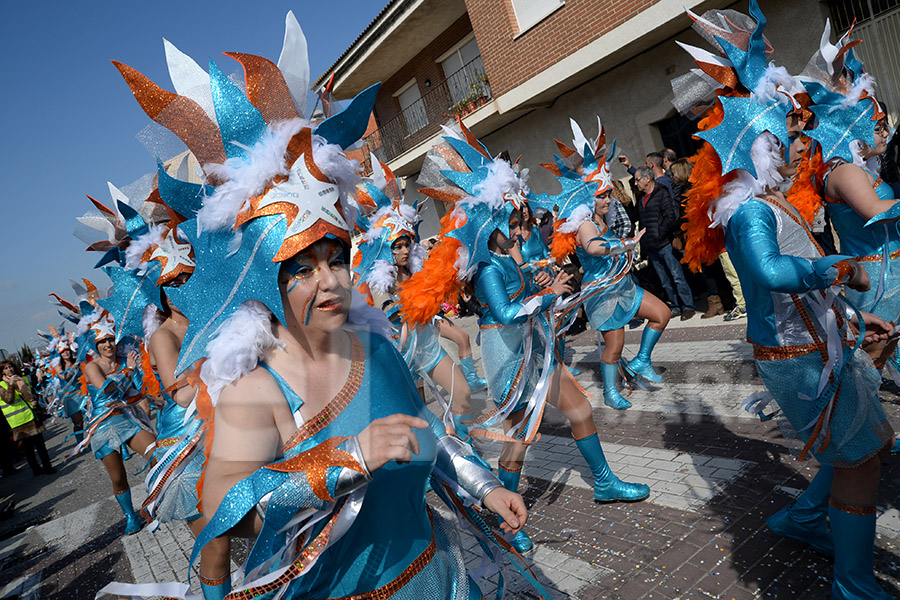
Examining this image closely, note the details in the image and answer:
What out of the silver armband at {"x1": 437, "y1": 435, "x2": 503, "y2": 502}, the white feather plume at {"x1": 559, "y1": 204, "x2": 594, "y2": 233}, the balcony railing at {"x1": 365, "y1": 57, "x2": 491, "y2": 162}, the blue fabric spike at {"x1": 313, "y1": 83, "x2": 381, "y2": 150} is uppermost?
the balcony railing at {"x1": 365, "y1": 57, "x2": 491, "y2": 162}

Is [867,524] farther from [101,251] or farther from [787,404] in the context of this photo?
[101,251]

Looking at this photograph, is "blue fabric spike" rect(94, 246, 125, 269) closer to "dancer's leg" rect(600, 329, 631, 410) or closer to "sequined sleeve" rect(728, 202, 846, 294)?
"sequined sleeve" rect(728, 202, 846, 294)

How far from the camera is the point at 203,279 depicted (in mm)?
1719

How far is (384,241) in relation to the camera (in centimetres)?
648

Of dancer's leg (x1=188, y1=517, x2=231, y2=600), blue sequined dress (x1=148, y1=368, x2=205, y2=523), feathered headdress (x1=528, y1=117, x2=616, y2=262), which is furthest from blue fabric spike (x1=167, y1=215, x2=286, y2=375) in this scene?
feathered headdress (x1=528, y1=117, x2=616, y2=262)

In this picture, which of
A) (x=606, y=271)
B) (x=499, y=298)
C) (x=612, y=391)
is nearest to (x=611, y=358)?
(x=612, y=391)

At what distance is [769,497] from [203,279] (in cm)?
335

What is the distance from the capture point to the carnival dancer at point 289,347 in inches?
58.9

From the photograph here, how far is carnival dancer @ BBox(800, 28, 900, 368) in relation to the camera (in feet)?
11.9

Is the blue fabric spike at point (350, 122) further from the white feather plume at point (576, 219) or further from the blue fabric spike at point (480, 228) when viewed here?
the white feather plume at point (576, 219)

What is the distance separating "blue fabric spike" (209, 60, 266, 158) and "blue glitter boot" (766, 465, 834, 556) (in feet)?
9.64

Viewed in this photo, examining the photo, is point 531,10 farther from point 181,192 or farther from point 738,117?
point 181,192

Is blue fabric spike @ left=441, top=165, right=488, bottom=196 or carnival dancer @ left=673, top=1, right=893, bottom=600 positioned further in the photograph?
blue fabric spike @ left=441, top=165, right=488, bottom=196

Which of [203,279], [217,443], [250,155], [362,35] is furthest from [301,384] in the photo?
[362,35]
